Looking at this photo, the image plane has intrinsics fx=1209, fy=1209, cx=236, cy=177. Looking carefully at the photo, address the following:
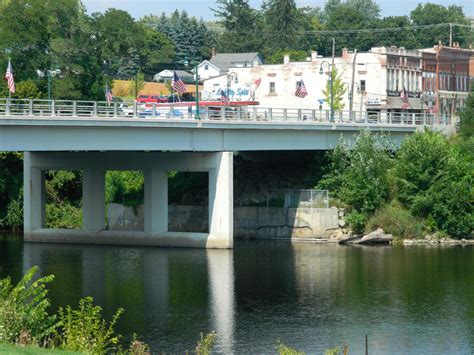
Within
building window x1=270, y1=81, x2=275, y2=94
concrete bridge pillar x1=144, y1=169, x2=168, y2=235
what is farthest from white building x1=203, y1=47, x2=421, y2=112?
concrete bridge pillar x1=144, y1=169, x2=168, y2=235

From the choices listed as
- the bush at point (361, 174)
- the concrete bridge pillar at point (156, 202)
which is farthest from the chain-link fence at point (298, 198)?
the concrete bridge pillar at point (156, 202)

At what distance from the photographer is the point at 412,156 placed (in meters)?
86.6

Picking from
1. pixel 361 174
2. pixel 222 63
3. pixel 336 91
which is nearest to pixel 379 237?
pixel 361 174

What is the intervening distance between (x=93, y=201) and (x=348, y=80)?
56975 mm

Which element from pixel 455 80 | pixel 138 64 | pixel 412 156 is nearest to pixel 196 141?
pixel 412 156

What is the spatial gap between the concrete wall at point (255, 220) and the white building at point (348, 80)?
40.4 meters

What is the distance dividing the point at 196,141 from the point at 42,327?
136ft

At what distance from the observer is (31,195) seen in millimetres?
83625

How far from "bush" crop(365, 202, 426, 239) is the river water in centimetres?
345

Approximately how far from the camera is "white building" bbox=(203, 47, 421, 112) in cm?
13362

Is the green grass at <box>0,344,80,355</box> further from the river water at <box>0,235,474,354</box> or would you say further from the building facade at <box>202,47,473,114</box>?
the building facade at <box>202,47,473,114</box>

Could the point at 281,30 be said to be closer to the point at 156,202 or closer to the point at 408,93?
Result: the point at 408,93

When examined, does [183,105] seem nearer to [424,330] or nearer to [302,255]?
[302,255]

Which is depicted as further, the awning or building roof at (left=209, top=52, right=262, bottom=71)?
building roof at (left=209, top=52, right=262, bottom=71)
